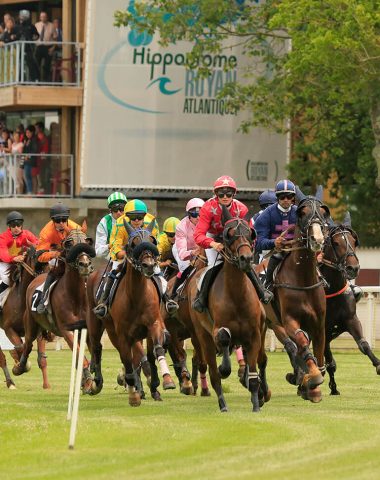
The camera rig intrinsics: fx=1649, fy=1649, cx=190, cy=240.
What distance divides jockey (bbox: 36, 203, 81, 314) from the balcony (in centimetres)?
1903

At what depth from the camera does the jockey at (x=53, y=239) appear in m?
21.2

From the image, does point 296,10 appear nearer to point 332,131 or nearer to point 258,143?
point 332,131

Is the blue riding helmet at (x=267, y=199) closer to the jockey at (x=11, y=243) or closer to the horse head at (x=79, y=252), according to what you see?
the horse head at (x=79, y=252)

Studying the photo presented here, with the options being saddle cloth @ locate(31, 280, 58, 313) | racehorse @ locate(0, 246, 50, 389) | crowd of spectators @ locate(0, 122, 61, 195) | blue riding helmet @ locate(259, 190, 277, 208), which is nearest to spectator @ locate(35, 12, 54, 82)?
crowd of spectators @ locate(0, 122, 61, 195)

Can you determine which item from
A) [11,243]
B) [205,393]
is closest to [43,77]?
[11,243]

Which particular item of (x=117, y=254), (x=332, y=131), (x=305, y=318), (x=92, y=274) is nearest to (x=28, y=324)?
(x=92, y=274)

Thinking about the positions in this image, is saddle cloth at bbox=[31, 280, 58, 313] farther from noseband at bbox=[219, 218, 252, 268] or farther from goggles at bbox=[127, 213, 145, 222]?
noseband at bbox=[219, 218, 252, 268]

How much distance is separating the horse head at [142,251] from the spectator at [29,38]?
2236 cm

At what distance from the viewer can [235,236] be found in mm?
16531

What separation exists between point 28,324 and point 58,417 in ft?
19.1

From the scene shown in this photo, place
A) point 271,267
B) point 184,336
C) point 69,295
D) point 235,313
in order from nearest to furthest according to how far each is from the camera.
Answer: point 235,313, point 271,267, point 69,295, point 184,336

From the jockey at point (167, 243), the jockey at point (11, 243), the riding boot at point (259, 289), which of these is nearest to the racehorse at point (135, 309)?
the riding boot at point (259, 289)

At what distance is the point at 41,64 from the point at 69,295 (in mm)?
20272

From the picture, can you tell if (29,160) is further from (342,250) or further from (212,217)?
(212,217)
